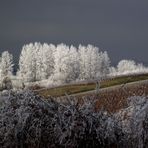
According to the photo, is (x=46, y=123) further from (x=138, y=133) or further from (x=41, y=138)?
(x=138, y=133)

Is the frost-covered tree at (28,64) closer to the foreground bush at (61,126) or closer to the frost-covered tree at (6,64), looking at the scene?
the frost-covered tree at (6,64)

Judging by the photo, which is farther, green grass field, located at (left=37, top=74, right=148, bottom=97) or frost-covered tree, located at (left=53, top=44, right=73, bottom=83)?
frost-covered tree, located at (left=53, top=44, right=73, bottom=83)

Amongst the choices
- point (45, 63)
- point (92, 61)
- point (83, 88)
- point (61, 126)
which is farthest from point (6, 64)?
point (61, 126)

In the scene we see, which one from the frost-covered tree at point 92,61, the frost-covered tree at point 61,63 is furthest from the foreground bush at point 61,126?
the frost-covered tree at point 92,61

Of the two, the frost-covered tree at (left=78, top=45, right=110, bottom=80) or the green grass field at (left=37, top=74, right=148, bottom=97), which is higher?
the frost-covered tree at (left=78, top=45, right=110, bottom=80)

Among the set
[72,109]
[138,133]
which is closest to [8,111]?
[72,109]

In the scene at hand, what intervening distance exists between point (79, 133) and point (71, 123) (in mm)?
317

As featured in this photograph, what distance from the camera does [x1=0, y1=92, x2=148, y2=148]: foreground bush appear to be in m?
11.6

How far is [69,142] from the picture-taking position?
37.9ft

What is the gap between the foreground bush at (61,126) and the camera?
11.6 meters

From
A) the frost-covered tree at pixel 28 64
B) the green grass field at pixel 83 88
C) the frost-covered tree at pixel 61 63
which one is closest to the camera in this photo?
the green grass field at pixel 83 88

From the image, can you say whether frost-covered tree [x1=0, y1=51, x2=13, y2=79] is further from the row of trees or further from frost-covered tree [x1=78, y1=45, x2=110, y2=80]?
frost-covered tree [x1=78, y1=45, x2=110, y2=80]

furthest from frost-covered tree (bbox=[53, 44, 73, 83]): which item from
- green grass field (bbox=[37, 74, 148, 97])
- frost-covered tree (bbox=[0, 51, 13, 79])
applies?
green grass field (bbox=[37, 74, 148, 97])

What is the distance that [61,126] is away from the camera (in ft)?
38.0
